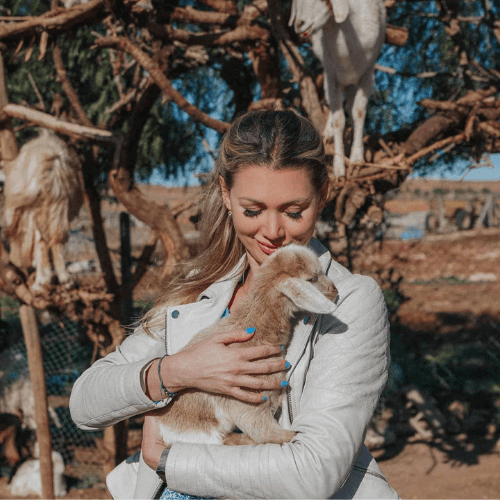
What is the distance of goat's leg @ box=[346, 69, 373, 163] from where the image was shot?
4508 mm

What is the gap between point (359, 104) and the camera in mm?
4707

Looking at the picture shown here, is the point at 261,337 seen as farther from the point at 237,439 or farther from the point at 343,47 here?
the point at 343,47

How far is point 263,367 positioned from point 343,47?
11.4 feet

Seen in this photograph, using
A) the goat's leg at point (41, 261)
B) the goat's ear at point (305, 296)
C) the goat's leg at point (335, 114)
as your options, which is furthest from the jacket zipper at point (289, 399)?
the goat's leg at point (41, 261)

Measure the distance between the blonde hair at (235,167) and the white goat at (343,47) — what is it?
214 centimetres

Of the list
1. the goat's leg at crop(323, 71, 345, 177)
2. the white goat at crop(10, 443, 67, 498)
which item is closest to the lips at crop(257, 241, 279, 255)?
the goat's leg at crop(323, 71, 345, 177)

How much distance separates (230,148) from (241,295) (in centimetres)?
→ 58

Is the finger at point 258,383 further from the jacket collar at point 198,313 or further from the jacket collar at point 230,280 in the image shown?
the jacket collar at point 230,280

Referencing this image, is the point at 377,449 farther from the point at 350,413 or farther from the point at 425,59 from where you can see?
the point at 350,413

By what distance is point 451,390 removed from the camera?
9188mm

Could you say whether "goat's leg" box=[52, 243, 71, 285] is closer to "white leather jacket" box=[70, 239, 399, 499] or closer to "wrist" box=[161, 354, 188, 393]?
"white leather jacket" box=[70, 239, 399, 499]

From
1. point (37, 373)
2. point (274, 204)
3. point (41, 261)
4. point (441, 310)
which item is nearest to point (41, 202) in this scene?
point (41, 261)

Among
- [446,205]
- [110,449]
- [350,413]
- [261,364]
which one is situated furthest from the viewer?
[446,205]

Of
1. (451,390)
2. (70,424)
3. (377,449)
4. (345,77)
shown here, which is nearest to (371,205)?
(345,77)
